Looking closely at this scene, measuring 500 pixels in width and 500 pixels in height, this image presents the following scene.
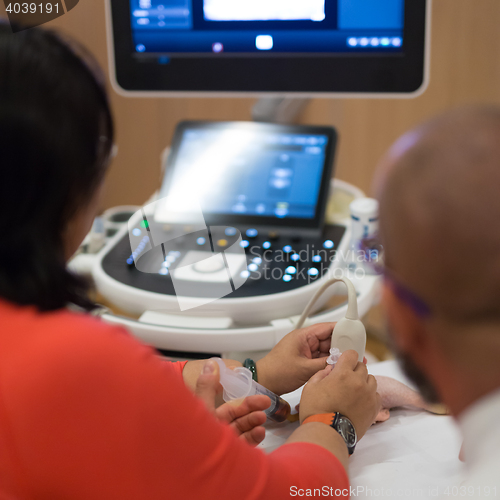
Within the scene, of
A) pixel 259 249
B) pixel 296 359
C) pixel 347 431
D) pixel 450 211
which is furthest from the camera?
pixel 259 249

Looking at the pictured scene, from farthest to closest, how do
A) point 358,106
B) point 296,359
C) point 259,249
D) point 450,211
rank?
point 358,106 < point 259,249 < point 296,359 < point 450,211

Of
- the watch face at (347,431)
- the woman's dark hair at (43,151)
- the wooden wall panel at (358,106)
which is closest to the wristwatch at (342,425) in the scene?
Answer: the watch face at (347,431)

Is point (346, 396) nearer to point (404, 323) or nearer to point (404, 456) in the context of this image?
point (404, 456)

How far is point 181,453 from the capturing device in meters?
0.44

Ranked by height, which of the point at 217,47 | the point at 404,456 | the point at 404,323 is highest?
the point at 217,47

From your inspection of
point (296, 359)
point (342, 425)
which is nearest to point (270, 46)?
point (296, 359)

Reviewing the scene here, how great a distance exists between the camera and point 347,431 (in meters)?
0.62

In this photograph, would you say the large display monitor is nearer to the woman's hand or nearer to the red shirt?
the woman's hand

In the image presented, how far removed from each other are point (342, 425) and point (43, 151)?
421 millimetres

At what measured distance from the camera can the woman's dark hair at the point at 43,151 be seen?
43cm

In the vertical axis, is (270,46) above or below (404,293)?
above

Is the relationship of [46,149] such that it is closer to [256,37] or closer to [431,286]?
[431,286]

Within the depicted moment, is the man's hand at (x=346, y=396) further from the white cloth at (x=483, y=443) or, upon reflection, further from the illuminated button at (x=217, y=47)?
the illuminated button at (x=217, y=47)

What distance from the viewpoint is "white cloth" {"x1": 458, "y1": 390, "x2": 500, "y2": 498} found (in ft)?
1.23
